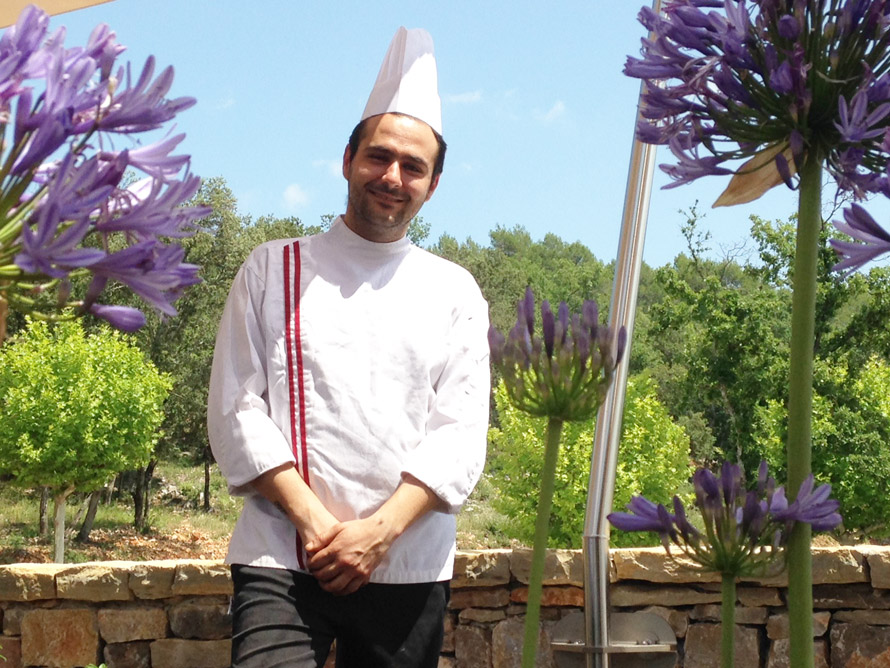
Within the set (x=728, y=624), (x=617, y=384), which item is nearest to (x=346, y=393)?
(x=617, y=384)

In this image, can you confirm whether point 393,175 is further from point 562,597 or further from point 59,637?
point 59,637

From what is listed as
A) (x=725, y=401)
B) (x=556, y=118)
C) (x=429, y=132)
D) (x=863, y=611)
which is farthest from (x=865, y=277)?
(x=556, y=118)

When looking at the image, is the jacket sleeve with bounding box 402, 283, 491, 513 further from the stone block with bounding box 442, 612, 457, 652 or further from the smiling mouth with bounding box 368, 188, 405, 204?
the stone block with bounding box 442, 612, 457, 652

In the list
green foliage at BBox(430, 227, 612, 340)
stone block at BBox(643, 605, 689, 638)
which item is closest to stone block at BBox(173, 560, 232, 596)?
stone block at BBox(643, 605, 689, 638)

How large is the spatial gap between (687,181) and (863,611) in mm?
3021

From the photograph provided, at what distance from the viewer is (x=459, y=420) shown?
179 centimetres

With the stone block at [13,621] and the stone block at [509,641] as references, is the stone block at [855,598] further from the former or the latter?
the stone block at [13,621]

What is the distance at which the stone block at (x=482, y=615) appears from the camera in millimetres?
3475

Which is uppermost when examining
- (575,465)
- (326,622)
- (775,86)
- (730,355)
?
(730,355)

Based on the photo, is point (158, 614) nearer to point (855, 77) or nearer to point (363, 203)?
point (363, 203)

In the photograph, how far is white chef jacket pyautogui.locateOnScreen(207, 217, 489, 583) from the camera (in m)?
1.70

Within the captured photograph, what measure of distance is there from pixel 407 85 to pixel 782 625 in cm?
235

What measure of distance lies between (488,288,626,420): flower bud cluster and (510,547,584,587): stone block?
273 centimetres

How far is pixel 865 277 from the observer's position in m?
23.4
